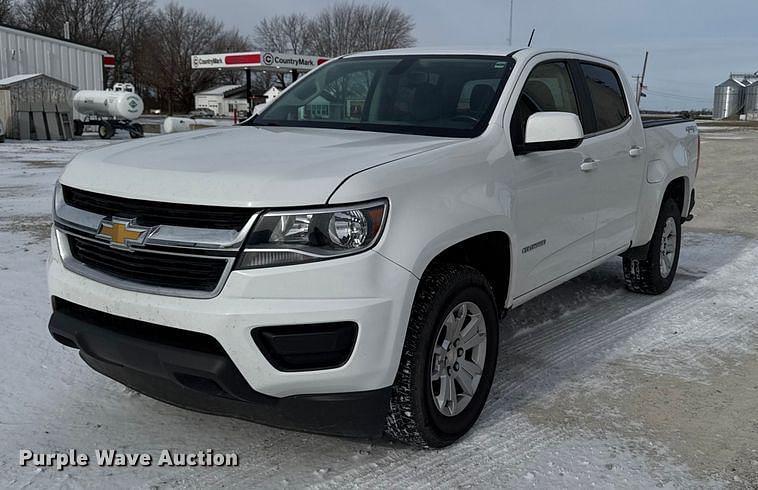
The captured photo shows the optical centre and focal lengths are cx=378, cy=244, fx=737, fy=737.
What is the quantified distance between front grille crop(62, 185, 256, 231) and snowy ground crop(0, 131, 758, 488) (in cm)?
104

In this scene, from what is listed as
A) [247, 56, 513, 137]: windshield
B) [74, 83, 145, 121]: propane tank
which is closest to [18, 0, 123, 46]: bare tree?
[74, 83, 145, 121]: propane tank

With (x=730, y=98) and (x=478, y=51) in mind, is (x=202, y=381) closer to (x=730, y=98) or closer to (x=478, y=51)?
(x=478, y=51)

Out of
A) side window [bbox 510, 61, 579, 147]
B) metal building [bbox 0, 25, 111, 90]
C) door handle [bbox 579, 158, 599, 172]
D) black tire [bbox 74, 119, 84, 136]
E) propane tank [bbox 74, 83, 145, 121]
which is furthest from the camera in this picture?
metal building [bbox 0, 25, 111, 90]

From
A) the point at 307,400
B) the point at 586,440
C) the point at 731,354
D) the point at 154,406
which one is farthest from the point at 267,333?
the point at 731,354

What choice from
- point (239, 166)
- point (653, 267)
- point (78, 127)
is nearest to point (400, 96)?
point (239, 166)

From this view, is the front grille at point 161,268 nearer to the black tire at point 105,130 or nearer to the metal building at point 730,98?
the black tire at point 105,130

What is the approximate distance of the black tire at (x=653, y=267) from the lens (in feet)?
18.9

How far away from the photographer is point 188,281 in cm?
276

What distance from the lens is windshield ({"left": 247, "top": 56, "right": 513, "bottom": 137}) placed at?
386 cm

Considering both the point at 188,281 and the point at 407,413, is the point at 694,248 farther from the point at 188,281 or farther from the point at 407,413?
the point at 188,281

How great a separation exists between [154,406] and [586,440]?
2.08 meters

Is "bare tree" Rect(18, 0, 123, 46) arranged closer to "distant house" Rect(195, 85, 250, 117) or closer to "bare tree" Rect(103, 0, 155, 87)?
"bare tree" Rect(103, 0, 155, 87)

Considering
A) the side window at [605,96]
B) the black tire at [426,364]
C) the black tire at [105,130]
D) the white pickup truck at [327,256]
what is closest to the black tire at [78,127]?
the black tire at [105,130]

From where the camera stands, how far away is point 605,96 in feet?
16.7
